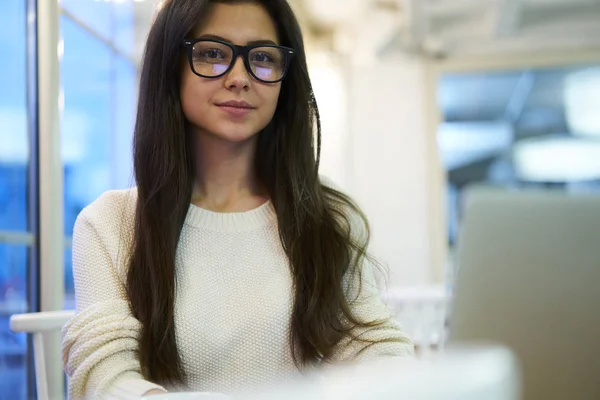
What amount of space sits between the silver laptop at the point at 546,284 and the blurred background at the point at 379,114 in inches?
68.2

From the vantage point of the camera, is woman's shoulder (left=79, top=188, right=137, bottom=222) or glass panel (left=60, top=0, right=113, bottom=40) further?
glass panel (left=60, top=0, right=113, bottom=40)

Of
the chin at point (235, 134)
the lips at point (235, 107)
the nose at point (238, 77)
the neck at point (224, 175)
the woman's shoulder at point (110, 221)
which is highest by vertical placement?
the nose at point (238, 77)

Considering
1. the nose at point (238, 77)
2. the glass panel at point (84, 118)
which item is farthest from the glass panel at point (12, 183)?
the nose at point (238, 77)

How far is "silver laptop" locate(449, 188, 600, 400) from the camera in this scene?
679 mm

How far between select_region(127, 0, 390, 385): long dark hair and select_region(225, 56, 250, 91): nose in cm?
12

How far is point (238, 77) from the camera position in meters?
1.28

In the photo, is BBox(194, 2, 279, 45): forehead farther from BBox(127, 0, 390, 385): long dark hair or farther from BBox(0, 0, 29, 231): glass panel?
→ BBox(0, 0, 29, 231): glass panel

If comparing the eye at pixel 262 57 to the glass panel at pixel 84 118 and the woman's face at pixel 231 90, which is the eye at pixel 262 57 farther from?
the glass panel at pixel 84 118

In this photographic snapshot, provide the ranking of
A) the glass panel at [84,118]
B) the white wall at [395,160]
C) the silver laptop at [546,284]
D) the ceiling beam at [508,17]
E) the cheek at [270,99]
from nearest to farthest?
the silver laptop at [546,284], the cheek at [270,99], the glass panel at [84,118], the ceiling beam at [508,17], the white wall at [395,160]

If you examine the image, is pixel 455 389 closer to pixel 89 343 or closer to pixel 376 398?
pixel 376 398

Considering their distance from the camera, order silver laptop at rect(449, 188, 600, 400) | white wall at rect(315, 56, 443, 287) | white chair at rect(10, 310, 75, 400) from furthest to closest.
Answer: white wall at rect(315, 56, 443, 287) → white chair at rect(10, 310, 75, 400) → silver laptop at rect(449, 188, 600, 400)

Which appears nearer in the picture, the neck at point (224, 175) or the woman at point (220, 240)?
the woman at point (220, 240)

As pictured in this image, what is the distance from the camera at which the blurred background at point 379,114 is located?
230cm

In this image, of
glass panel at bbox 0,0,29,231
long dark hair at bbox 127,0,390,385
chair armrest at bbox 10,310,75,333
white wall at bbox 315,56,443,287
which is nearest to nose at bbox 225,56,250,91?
long dark hair at bbox 127,0,390,385
